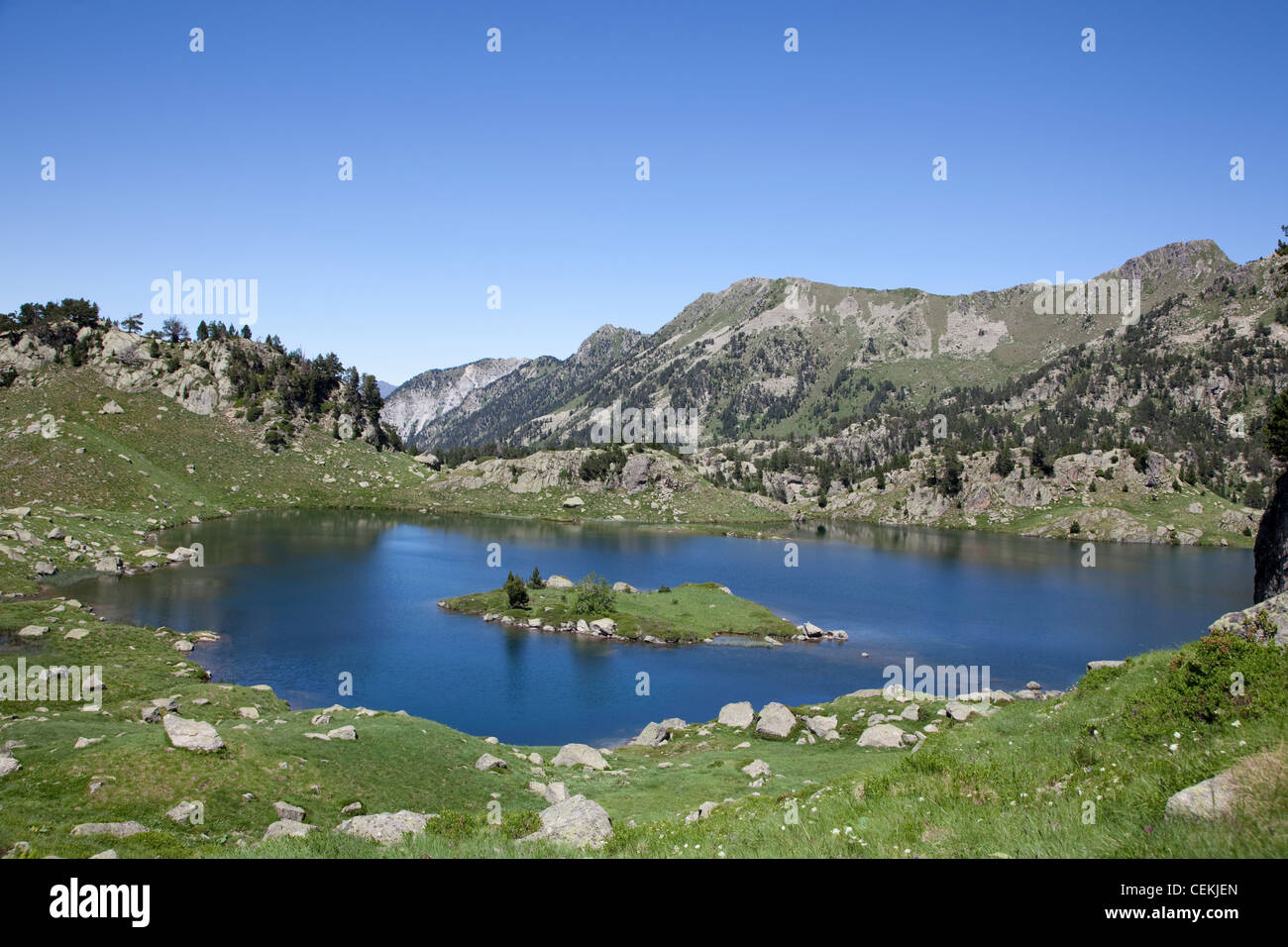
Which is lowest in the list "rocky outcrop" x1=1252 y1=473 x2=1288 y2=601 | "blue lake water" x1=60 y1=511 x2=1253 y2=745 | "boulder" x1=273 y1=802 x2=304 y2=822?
"blue lake water" x1=60 y1=511 x2=1253 y2=745

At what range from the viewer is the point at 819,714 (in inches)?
1789

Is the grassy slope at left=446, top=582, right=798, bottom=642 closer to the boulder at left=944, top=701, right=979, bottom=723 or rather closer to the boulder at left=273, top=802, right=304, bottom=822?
the boulder at left=944, top=701, right=979, bottom=723

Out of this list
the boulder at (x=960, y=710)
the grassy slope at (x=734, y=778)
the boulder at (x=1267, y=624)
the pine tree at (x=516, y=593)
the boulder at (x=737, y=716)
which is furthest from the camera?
the pine tree at (x=516, y=593)

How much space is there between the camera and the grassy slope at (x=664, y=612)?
7394cm

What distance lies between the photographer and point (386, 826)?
63.8 feet

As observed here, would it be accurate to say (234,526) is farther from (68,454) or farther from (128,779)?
(128,779)

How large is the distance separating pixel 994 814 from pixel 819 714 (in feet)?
114

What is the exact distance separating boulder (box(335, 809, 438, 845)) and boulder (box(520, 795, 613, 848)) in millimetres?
3379

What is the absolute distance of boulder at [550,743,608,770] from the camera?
3712 centimetres

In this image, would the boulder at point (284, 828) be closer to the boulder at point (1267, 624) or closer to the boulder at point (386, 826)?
the boulder at point (386, 826)

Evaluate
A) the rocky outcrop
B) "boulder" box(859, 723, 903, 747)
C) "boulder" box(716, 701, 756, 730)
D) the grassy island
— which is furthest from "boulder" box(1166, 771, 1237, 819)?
the grassy island

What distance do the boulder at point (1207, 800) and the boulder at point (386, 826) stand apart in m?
16.4

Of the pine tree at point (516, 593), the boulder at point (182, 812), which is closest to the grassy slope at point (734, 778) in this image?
the boulder at point (182, 812)
